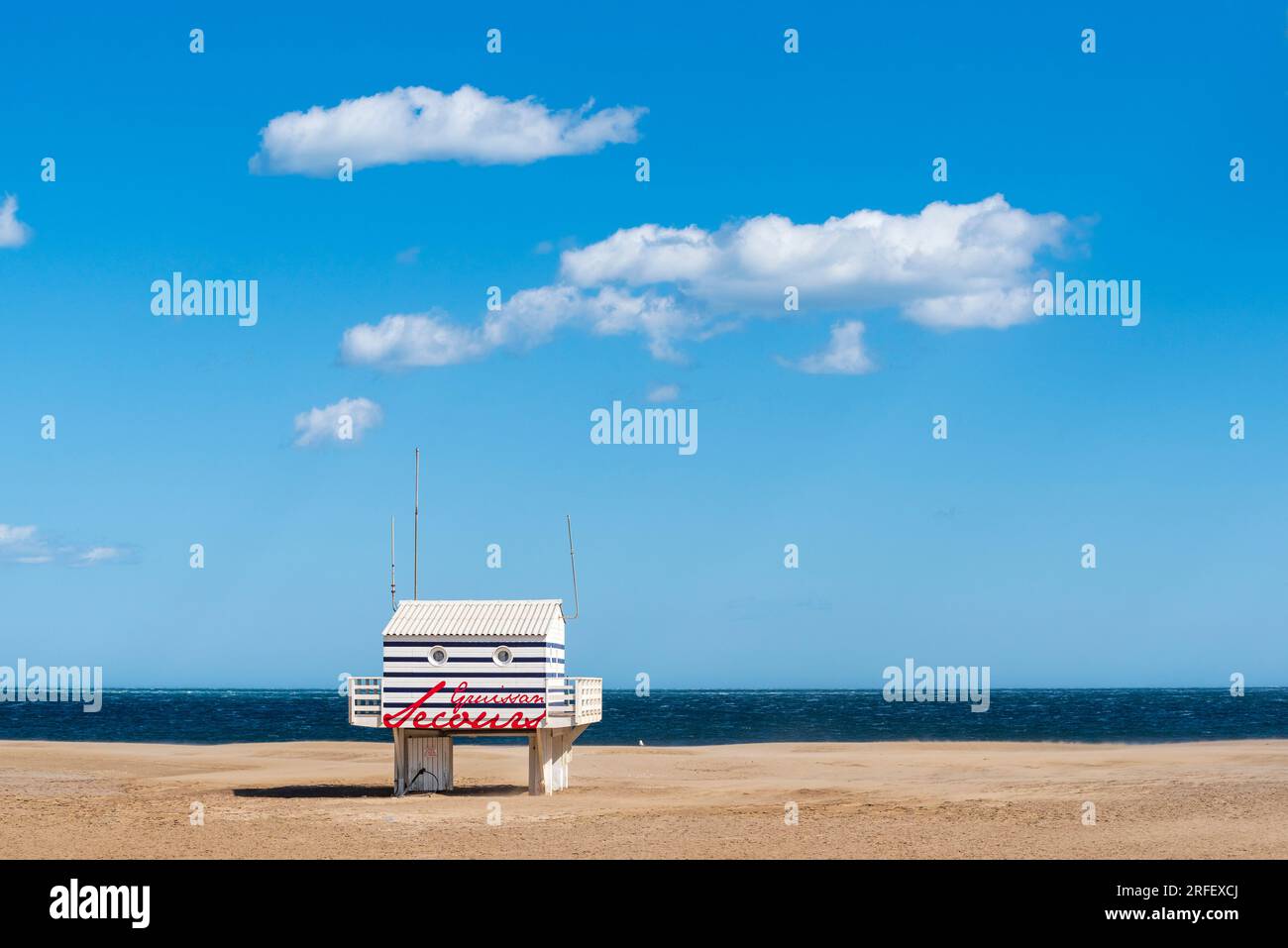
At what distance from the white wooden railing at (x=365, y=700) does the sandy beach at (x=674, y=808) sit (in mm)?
2064

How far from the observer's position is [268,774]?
166 feet

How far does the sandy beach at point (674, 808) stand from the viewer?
29000mm

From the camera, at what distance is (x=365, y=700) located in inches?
1549

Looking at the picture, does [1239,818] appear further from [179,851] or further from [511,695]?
[179,851]

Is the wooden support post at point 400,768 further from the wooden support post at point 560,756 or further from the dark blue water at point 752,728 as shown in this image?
the dark blue water at point 752,728

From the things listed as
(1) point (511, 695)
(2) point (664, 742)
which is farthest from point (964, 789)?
(2) point (664, 742)

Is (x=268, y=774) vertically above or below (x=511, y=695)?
below

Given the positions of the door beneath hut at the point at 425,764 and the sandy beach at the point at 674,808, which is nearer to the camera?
the sandy beach at the point at 674,808

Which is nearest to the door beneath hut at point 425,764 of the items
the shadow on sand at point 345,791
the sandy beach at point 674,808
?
the shadow on sand at point 345,791

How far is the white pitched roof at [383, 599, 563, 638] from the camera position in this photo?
38.6m

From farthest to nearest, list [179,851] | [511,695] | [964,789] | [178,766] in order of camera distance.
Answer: [178,766] → [964,789] → [511,695] → [179,851]
